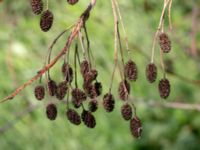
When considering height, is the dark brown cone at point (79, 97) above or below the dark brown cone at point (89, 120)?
above

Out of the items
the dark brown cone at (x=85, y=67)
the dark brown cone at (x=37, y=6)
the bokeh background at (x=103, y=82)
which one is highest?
the dark brown cone at (x=37, y=6)

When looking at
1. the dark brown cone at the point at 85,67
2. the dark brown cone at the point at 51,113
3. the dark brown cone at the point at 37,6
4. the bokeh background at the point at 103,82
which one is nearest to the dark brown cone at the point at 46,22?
the dark brown cone at the point at 37,6

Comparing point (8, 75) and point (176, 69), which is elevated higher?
point (8, 75)

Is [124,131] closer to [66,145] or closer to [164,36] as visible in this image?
[66,145]

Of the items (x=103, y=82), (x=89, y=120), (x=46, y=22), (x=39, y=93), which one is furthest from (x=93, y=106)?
(x=103, y=82)

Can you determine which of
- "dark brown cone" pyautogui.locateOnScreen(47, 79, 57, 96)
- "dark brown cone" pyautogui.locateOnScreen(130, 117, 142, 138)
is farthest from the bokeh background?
"dark brown cone" pyautogui.locateOnScreen(130, 117, 142, 138)

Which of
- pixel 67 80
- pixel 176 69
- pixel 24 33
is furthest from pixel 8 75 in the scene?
pixel 67 80

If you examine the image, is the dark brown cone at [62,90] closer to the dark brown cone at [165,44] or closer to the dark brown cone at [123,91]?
the dark brown cone at [123,91]

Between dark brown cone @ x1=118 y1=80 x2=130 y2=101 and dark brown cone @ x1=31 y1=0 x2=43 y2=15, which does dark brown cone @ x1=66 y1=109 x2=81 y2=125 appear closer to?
dark brown cone @ x1=118 y1=80 x2=130 y2=101
